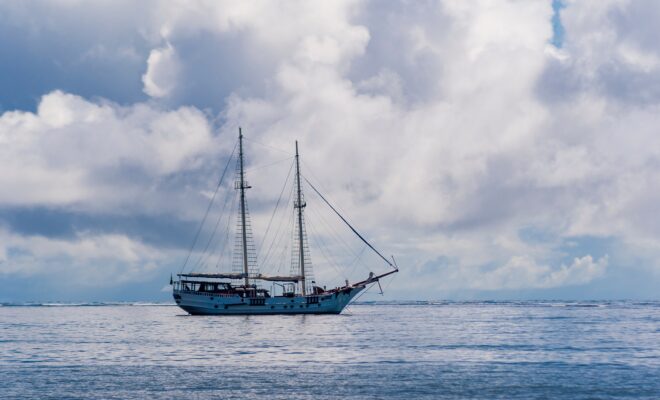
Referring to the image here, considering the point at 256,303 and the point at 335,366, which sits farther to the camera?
the point at 256,303

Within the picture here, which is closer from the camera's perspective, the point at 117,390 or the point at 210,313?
the point at 117,390

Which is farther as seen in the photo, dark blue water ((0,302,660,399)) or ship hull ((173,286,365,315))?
ship hull ((173,286,365,315))

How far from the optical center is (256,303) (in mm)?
132500

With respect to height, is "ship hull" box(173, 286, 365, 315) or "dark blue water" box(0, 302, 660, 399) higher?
"ship hull" box(173, 286, 365, 315)

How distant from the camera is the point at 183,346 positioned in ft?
237

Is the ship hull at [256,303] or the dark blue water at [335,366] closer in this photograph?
the dark blue water at [335,366]

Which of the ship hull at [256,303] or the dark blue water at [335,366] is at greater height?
the ship hull at [256,303]

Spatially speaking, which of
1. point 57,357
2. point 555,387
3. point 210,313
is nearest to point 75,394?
point 57,357

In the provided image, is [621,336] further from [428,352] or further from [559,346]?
[428,352]

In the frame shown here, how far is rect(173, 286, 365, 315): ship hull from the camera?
132000mm

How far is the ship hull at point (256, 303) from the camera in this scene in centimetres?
13200

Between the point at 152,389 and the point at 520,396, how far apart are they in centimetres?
2170

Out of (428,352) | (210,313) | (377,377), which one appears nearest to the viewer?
(377,377)

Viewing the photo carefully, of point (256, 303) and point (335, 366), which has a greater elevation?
point (256, 303)
